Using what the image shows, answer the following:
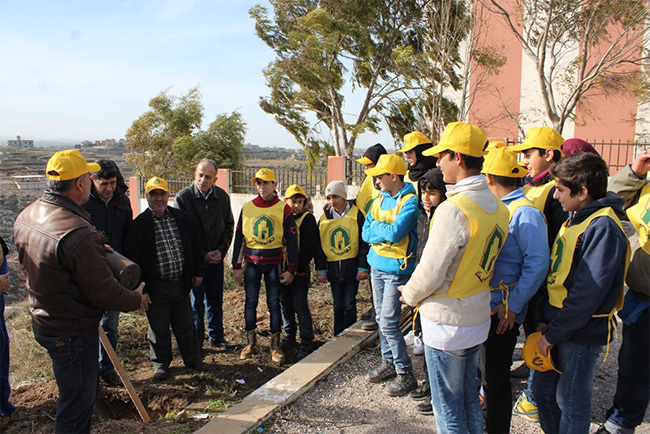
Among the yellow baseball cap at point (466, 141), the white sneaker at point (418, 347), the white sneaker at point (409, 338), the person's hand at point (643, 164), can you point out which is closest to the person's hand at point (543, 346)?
the yellow baseball cap at point (466, 141)

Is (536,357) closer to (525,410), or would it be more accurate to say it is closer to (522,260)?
(522,260)

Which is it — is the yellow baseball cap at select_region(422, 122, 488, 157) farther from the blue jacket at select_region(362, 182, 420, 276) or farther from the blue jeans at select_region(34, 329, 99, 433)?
the blue jeans at select_region(34, 329, 99, 433)

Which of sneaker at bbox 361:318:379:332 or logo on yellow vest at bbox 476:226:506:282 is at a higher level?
logo on yellow vest at bbox 476:226:506:282

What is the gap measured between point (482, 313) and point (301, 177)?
1053cm

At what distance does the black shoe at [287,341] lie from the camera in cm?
502

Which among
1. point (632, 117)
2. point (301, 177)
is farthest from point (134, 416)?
point (632, 117)

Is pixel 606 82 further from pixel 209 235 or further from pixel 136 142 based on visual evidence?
pixel 136 142

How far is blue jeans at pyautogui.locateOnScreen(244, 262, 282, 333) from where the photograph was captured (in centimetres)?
466

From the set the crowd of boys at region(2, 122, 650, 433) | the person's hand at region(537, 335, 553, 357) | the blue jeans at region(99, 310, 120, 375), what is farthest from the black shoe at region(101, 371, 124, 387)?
the person's hand at region(537, 335, 553, 357)

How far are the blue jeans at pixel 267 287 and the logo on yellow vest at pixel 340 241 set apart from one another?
2.12ft

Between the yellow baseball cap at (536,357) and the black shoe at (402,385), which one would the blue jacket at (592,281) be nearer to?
the yellow baseball cap at (536,357)

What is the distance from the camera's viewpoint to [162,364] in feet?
14.3

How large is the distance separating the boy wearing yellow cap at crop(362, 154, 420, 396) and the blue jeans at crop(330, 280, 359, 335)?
115 centimetres

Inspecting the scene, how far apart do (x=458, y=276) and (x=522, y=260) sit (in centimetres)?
62
